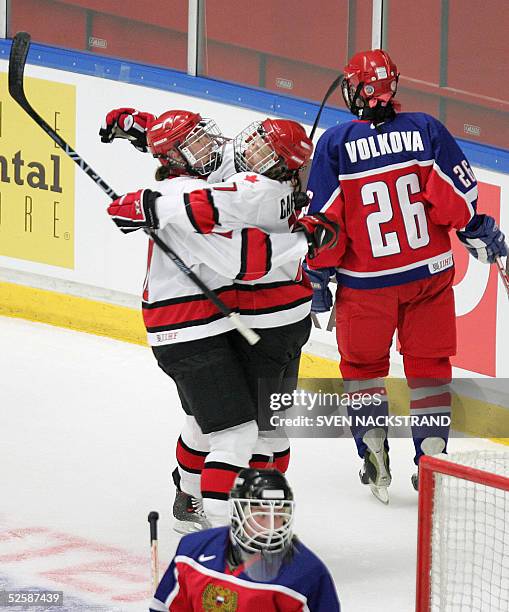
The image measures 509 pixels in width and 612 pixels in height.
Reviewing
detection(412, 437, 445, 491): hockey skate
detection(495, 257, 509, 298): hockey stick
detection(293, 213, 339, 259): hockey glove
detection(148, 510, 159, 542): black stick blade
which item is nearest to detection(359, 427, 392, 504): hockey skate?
detection(412, 437, 445, 491): hockey skate

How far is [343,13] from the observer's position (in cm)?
567

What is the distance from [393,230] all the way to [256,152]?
776mm

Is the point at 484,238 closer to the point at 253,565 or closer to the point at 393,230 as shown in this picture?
the point at 393,230

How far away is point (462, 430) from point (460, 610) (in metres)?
1.98

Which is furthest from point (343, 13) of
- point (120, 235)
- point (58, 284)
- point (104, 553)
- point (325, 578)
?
point (325, 578)

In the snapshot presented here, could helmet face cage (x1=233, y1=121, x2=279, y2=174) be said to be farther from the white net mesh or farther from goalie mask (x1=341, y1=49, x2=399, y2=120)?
the white net mesh

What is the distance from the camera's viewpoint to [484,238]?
14.1 ft

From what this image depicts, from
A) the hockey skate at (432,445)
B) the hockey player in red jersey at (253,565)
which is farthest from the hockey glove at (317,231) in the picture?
the hockey player in red jersey at (253,565)

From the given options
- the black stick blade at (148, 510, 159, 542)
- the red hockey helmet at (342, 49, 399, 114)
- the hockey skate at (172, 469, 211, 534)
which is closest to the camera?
the black stick blade at (148, 510, 159, 542)

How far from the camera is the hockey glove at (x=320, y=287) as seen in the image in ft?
14.2

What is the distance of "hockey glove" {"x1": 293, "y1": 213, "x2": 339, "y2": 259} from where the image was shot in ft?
11.7

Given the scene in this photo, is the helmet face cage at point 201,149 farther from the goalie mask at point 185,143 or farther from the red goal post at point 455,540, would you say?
the red goal post at point 455,540

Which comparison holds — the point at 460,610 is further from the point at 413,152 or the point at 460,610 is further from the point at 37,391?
the point at 37,391

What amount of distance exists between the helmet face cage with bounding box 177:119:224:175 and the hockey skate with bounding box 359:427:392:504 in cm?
109
